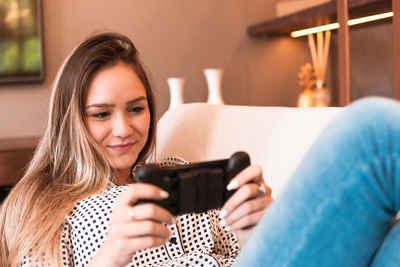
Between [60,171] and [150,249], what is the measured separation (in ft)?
1.09

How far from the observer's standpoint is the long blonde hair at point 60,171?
1.11 m

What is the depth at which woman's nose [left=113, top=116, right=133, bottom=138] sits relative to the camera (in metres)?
1.24

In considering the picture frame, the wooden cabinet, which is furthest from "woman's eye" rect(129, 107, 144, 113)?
the picture frame

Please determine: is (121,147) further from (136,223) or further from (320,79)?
(320,79)

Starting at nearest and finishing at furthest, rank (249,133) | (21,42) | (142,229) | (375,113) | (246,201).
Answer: (375,113)
(142,229)
(246,201)
(249,133)
(21,42)

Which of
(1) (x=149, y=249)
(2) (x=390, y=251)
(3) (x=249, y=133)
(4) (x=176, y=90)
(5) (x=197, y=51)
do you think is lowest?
(1) (x=149, y=249)

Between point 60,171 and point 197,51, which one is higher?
point 197,51

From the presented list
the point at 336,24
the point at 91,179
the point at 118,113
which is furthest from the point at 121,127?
the point at 336,24

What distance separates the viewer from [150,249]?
111cm

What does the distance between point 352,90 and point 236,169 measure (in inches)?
78.7

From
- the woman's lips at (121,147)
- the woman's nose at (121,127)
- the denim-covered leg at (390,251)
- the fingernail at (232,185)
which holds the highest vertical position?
the woman's nose at (121,127)

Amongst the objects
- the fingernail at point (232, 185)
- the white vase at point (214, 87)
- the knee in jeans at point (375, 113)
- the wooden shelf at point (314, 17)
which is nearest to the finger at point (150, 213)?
the fingernail at point (232, 185)

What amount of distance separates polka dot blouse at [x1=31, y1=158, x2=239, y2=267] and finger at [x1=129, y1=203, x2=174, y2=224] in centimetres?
32

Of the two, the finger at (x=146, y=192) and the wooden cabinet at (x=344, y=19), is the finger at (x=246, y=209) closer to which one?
the finger at (x=146, y=192)
